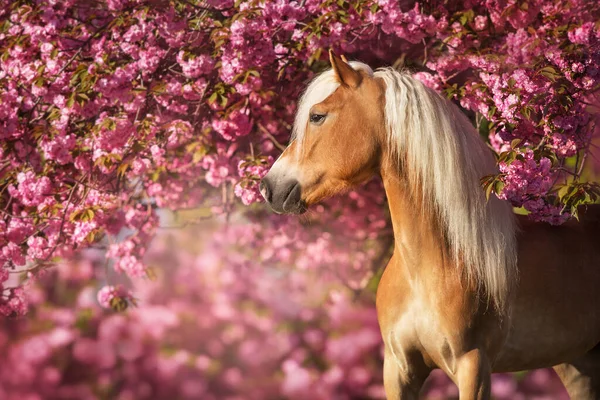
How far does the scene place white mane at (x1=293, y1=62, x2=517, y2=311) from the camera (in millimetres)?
2945

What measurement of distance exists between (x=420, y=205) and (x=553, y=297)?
0.75 m

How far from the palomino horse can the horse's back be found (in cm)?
6

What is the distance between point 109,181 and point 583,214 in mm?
2521

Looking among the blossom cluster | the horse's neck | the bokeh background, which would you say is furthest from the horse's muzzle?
the blossom cluster

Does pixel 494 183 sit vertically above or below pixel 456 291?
above

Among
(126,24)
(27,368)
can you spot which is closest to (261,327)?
(27,368)

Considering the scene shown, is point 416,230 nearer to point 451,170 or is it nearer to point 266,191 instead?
point 451,170

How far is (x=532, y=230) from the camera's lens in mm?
3453

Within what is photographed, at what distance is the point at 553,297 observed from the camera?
11.0 feet

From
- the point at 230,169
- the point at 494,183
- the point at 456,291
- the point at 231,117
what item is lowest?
the point at 230,169

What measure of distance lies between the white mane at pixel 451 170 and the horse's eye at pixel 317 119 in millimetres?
36

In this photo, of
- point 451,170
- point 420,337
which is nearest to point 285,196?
point 451,170

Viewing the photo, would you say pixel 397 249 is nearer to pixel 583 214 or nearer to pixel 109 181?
pixel 583 214

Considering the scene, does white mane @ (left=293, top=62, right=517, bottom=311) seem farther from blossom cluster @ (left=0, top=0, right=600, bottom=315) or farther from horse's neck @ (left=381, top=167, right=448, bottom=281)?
blossom cluster @ (left=0, top=0, right=600, bottom=315)
